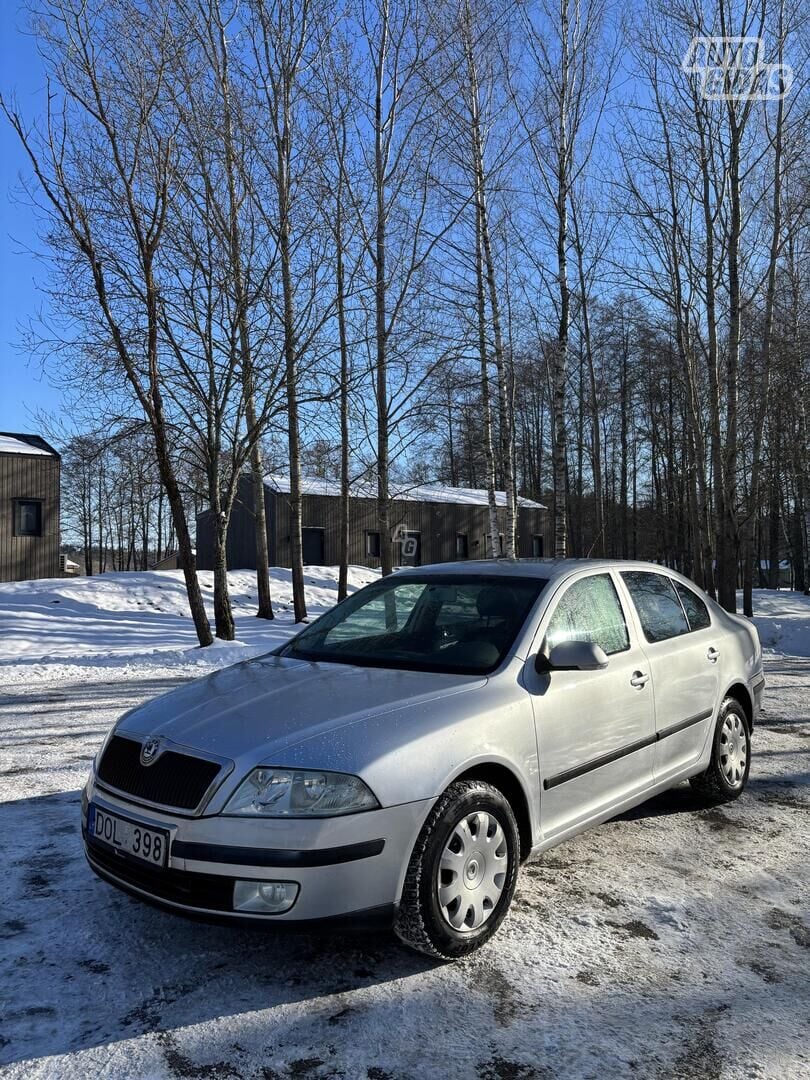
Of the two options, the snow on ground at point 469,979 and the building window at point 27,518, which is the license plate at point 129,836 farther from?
the building window at point 27,518

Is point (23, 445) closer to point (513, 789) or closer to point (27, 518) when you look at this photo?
point (27, 518)

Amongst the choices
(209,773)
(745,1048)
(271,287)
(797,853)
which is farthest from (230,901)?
(271,287)

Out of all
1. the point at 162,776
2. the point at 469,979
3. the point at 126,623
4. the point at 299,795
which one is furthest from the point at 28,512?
the point at 469,979

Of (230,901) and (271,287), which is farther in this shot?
(271,287)

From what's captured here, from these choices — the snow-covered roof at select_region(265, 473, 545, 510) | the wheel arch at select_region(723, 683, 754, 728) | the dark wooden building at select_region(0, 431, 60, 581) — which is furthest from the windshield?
the snow-covered roof at select_region(265, 473, 545, 510)

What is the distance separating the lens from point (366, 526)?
39.5 m

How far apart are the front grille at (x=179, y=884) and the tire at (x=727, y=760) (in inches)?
125

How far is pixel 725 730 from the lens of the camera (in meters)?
4.85

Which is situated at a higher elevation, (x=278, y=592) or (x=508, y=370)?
(x=508, y=370)

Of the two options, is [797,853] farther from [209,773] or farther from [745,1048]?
[209,773]

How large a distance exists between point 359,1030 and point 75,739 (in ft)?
15.4

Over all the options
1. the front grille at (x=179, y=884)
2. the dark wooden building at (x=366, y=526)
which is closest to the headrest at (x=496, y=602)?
the front grille at (x=179, y=884)

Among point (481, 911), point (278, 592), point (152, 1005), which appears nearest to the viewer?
point (152, 1005)

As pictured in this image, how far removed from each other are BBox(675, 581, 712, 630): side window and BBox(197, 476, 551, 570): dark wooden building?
90.5 ft
